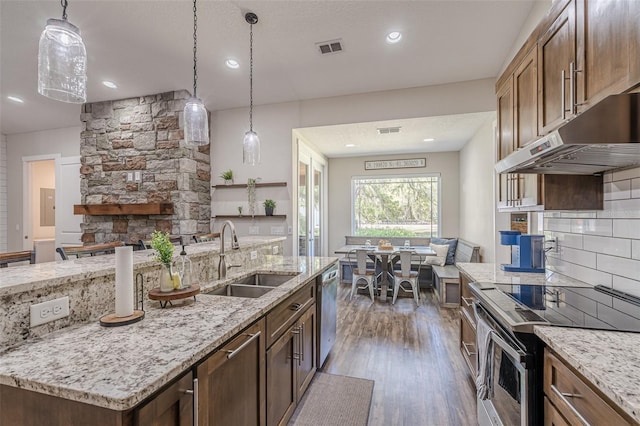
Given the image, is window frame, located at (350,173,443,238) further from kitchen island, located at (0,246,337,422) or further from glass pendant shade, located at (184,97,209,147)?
kitchen island, located at (0,246,337,422)

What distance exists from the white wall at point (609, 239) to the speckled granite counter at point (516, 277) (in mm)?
59

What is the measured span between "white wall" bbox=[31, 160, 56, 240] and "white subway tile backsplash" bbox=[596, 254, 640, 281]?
853 centimetres

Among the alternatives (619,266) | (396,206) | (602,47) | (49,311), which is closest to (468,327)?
(619,266)

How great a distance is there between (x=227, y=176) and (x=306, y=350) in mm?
2997

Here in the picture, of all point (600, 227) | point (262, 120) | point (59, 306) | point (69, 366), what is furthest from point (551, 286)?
point (262, 120)

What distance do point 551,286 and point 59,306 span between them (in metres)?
2.58

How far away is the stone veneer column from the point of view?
3938 millimetres

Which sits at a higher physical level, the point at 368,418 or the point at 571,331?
the point at 571,331

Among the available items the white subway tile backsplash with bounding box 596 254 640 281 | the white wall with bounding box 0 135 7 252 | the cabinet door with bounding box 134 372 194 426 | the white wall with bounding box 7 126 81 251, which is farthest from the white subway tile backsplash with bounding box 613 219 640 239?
the white wall with bounding box 0 135 7 252

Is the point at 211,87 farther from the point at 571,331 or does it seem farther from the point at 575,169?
the point at 571,331

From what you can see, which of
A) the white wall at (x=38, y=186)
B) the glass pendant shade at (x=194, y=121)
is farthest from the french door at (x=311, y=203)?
the white wall at (x=38, y=186)

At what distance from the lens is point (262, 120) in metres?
4.39

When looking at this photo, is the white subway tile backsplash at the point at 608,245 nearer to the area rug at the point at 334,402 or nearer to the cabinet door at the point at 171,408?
the area rug at the point at 334,402

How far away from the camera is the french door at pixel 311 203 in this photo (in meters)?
4.88
